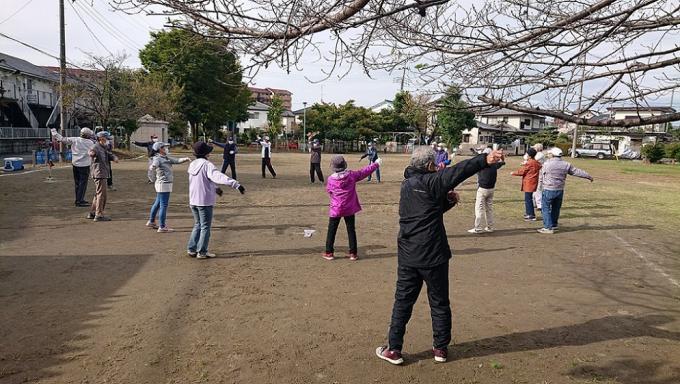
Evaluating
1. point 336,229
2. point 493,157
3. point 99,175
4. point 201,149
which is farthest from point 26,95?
point 493,157

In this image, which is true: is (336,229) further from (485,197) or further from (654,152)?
(654,152)

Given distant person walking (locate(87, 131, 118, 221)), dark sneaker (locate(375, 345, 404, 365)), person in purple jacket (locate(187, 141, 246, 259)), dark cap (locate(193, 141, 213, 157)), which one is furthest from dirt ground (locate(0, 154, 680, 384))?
dark cap (locate(193, 141, 213, 157))

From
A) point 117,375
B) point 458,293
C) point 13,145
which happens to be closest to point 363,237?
point 458,293

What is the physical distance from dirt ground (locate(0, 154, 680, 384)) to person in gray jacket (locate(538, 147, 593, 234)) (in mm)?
436

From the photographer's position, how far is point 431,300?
3990 mm

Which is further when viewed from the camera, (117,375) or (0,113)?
(0,113)

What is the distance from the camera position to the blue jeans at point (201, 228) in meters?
6.78

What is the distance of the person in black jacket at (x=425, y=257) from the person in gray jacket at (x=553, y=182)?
6048 millimetres

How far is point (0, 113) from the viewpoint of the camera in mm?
33125

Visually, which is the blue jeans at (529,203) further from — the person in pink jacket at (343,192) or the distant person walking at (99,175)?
the distant person walking at (99,175)

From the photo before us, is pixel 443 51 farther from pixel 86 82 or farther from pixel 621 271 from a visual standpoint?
pixel 86 82

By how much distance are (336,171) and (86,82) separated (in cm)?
2642

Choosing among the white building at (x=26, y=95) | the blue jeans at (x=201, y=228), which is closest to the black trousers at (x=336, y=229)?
the blue jeans at (x=201, y=228)

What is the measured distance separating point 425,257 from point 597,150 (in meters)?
55.1
